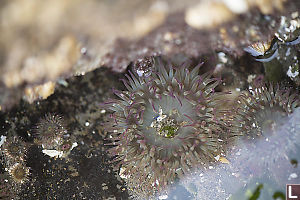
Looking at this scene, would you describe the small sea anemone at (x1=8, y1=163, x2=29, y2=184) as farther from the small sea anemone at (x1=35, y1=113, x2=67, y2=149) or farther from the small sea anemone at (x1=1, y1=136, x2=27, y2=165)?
the small sea anemone at (x1=35, y1=113, x2=67, y2=149)

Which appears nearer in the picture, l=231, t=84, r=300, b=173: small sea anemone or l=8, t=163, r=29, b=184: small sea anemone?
l=231, t=84, r=300, b=173: small sea anemone

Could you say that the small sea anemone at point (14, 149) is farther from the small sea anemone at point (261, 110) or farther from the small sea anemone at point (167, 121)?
the small sea anemone at point (261, 110)

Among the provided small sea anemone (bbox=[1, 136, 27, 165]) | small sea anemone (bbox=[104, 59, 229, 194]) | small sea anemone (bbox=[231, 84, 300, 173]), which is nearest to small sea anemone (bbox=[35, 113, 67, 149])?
small sea anemone (bbox=[1, 136, 27, 165])

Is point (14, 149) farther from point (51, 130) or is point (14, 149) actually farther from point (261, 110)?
point (261, 110)

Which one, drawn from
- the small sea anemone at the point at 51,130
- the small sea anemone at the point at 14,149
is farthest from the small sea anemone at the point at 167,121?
the small sea anemone at the point at 14,149

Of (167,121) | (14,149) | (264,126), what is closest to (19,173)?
(14,149)

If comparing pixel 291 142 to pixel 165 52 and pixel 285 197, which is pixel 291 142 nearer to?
pixel 285 197
